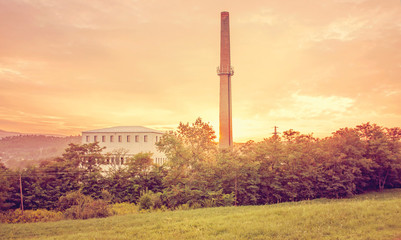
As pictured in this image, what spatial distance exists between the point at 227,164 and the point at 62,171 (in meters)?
17.4

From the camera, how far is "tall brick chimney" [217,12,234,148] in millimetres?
43219

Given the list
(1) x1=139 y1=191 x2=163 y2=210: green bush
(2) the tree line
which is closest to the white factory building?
(2) the tree line

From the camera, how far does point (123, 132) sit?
57594mm

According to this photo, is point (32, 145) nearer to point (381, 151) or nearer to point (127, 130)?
point (127, 130)

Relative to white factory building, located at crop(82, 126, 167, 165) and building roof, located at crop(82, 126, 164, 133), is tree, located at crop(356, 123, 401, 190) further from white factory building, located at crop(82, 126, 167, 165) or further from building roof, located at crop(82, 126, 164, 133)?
building roof, located at crop(82, 126, 164, 133)

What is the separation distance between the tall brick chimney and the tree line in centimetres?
1385

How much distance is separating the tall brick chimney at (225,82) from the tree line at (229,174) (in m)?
13.9

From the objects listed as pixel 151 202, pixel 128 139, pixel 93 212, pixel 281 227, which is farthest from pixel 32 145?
pixel 281 227

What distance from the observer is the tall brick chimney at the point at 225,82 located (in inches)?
1702

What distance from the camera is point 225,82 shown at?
43594 mm

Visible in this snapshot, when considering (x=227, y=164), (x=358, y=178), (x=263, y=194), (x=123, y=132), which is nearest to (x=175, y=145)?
(x=227, y=164)

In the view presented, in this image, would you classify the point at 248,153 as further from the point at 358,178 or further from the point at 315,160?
the point at 358,178

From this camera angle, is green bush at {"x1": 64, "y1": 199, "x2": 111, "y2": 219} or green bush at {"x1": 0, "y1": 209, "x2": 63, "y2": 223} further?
green bush at {"x1": 0, "y1": 209, "x2": 63, "y2": 223}

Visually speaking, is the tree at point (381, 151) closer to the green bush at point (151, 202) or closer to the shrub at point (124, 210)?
the green bush at point (151, 202)
